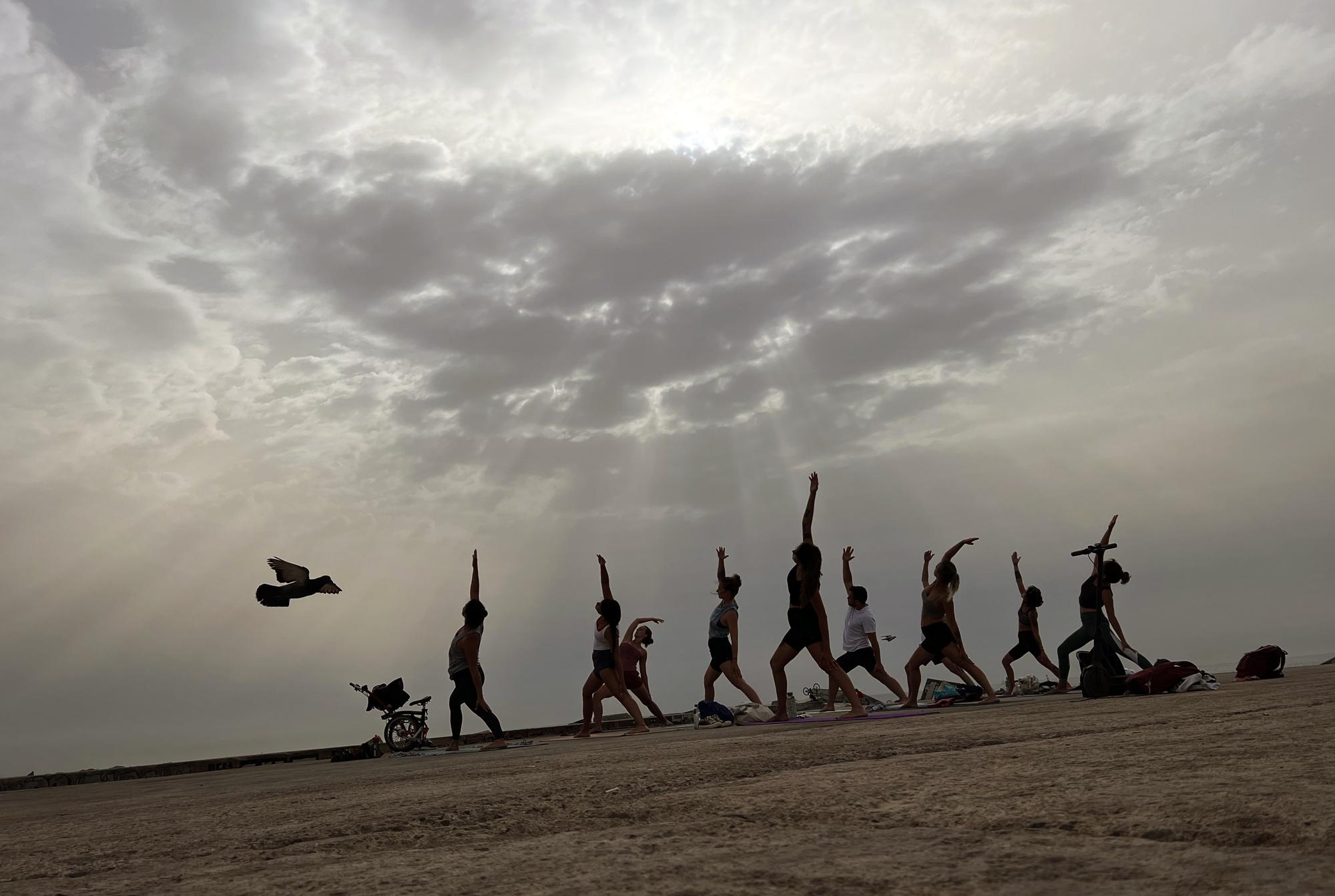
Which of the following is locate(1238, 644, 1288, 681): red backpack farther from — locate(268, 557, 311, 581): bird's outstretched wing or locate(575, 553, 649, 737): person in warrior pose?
locate(268, 557, 311, 581): bird's outstretched wing

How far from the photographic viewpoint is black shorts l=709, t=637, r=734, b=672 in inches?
545

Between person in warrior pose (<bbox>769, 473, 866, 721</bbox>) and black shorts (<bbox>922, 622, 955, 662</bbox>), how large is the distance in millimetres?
2019

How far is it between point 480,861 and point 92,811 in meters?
5.33

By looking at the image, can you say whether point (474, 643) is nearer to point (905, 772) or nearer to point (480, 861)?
point (905, 772)

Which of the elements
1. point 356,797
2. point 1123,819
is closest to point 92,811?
point 356,797

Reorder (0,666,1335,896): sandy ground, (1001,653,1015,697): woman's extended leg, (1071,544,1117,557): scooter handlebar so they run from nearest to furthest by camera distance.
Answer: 1. (0,666,1335,896): sandy ground
2. (1071,544,1117,557): scooter handlebar
3. (1001,653,1015,697): woman's extended leg

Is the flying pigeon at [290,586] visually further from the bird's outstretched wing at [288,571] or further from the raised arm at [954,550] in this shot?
the raised arm at [954,550]

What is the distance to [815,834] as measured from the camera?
2.91 meters

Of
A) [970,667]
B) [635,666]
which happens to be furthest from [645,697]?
[970,667]

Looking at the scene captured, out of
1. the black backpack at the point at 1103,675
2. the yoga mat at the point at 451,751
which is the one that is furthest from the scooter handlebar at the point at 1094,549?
the yoga mat at the point at 451,751

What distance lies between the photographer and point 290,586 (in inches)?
523

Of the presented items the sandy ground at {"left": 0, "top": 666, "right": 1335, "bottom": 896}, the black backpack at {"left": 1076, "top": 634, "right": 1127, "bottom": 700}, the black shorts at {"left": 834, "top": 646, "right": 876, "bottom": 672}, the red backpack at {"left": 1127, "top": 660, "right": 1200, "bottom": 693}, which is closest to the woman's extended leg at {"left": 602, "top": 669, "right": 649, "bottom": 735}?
the black shorts at {"left": 834, "top": 646, "right": 876, "bottom": 672}

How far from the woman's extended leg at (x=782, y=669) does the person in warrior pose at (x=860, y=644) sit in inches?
59.7

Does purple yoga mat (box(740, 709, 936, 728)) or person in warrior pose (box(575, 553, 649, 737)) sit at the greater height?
person in warrior pose (box(575, 553, 649, 737))
